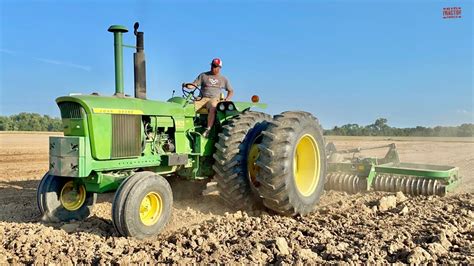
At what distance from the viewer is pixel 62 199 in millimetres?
5457

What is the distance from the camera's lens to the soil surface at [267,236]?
12.4ft

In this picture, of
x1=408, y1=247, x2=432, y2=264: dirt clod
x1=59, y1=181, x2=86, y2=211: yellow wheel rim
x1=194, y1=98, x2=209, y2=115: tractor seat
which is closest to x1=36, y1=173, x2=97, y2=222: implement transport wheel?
x1=59, y1=181, x2=86, y2=211: yellow wheel rim

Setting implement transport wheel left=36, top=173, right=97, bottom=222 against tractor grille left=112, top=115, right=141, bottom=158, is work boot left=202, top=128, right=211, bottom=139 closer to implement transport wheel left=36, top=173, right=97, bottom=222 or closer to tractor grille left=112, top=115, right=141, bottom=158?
tractor grille left=112, top=115, right=141, bottom=158

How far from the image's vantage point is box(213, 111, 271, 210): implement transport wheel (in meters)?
5.77

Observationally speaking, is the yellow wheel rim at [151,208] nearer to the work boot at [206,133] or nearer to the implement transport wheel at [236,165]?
the implement transport wheel at [236,165]

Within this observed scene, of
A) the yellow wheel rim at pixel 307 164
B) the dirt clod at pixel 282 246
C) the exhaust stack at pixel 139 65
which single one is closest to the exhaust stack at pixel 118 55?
the exhaust stack at pixel 139 65

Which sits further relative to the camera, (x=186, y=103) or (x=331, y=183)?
(x=331, y=183)

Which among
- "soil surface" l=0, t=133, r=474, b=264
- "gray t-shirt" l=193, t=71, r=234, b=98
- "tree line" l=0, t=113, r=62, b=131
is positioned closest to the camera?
"soil surface" l=0, t=133, r=474, b=264

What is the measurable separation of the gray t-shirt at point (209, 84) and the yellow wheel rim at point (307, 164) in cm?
164

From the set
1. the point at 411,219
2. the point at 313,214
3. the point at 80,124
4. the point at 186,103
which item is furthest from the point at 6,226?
the point at 411,219

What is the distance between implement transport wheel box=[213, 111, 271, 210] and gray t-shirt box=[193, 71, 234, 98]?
98cm

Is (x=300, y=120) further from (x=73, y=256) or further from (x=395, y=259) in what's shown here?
(x=73, y=256)

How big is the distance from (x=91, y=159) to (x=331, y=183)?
181 inches

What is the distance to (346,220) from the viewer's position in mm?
5168
